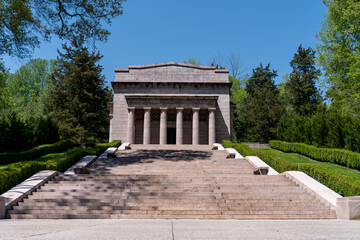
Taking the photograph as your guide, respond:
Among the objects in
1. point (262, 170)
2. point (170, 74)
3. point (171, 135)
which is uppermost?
point (170, 74)

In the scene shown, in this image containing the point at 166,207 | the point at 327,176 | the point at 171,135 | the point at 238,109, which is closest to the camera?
the point at 166,207

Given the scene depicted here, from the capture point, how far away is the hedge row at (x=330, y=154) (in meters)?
16.6

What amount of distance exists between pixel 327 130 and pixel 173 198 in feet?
61.6

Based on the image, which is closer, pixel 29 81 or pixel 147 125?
pixel 147 125

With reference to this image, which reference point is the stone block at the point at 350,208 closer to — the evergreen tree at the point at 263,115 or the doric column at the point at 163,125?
the doric column at the point at 163,125

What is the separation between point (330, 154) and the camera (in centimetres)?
1895

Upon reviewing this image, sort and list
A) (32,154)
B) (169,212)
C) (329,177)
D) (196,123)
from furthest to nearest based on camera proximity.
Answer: (196,123), (32,154), (329,177), (169,212)

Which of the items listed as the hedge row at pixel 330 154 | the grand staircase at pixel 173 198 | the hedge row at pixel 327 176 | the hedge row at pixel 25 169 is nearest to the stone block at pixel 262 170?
the grand staircase at pixel 173 198

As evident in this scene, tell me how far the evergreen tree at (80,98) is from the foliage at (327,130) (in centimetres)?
2541

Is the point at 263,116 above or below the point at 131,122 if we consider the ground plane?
above

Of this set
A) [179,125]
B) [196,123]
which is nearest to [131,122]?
[179,125]

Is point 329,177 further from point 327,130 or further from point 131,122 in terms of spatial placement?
point 131,122

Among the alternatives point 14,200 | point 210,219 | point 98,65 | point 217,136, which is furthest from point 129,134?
point 210,219

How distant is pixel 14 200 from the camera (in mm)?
8711
